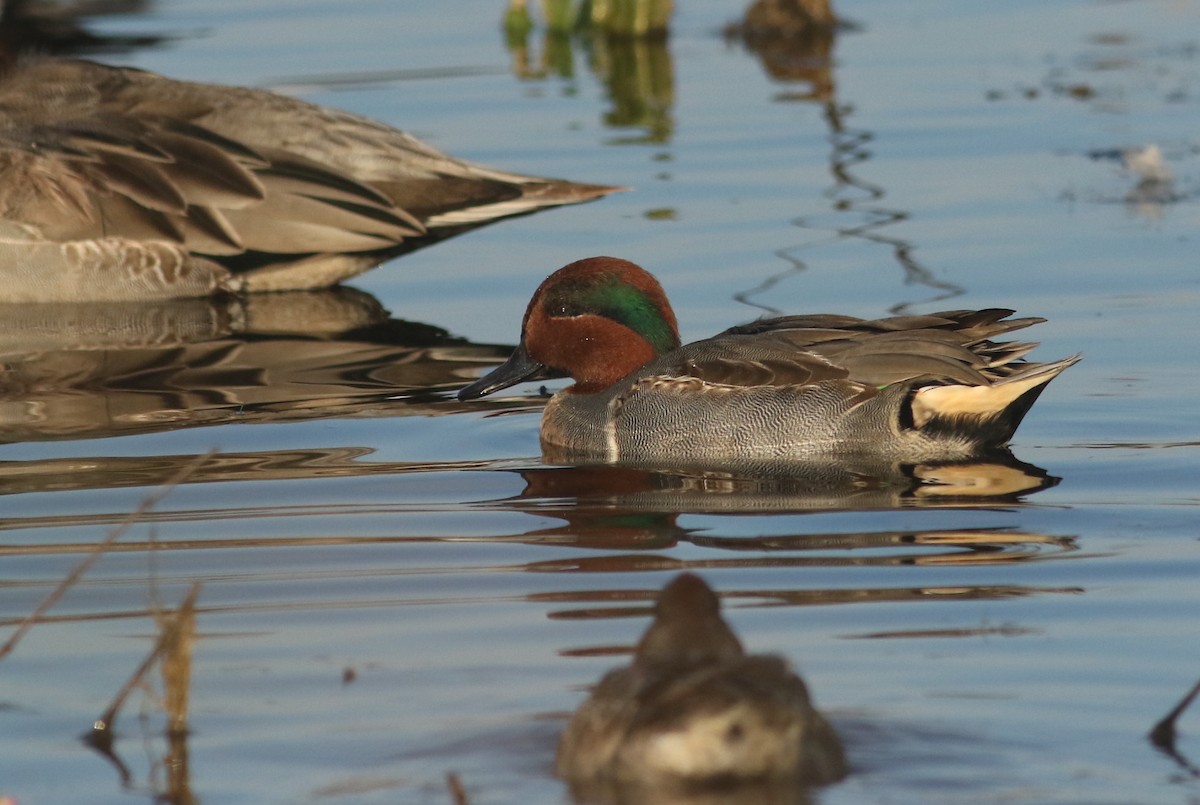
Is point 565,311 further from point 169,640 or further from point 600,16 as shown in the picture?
point 600,16

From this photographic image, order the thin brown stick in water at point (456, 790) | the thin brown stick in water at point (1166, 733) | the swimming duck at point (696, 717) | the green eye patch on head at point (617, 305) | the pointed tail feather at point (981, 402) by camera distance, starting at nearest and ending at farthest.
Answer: the swimming duck at point (696, 717) < the thin brown stick in water at point (456, 790) < the thin brown stick in water at point (1166, 733) < the pointed tail feather at point (981, 402) < the green eye patch on head at point (617, 305)

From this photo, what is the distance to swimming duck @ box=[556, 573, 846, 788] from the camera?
3730mm

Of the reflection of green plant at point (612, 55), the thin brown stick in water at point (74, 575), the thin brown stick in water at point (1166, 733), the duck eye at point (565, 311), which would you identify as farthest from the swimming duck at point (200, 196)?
the thin brown stick in water at point (1166, 733)

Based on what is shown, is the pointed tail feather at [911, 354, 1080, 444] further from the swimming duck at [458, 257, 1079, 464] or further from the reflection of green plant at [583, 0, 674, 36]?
the reflection of green plant at [583, 0, 674, 36]

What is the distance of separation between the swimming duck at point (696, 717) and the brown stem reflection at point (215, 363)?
4.24 m

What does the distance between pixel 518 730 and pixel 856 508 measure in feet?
7.61

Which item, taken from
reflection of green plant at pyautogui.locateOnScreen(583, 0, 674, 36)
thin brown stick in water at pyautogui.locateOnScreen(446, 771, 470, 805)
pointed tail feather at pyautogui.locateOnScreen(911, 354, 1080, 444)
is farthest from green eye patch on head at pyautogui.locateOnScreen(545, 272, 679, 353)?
reflection of green plant at pyautogui.locateOnScreen(583, 0, 674, 36)

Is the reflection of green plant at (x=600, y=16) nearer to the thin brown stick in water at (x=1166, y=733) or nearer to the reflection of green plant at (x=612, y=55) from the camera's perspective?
the reflection of green plant at (x=612, y=55)

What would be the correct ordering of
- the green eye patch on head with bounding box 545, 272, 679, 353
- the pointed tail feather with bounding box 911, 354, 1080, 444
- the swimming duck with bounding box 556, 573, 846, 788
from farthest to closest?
the green eye patch on head with bounding box 545, 272, 679, 353 → the pointed tail feather with bounding box 911, 354, 1080, 444 → the swimming duck with bounding box 556, 573, 846, 788

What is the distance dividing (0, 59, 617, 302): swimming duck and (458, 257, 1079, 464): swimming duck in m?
3.34

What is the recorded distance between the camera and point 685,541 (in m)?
6.27

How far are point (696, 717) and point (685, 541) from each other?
2.55 m

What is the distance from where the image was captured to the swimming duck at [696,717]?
373 centimetres

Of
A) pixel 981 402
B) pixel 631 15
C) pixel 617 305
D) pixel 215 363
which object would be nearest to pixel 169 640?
pixel 981 402
